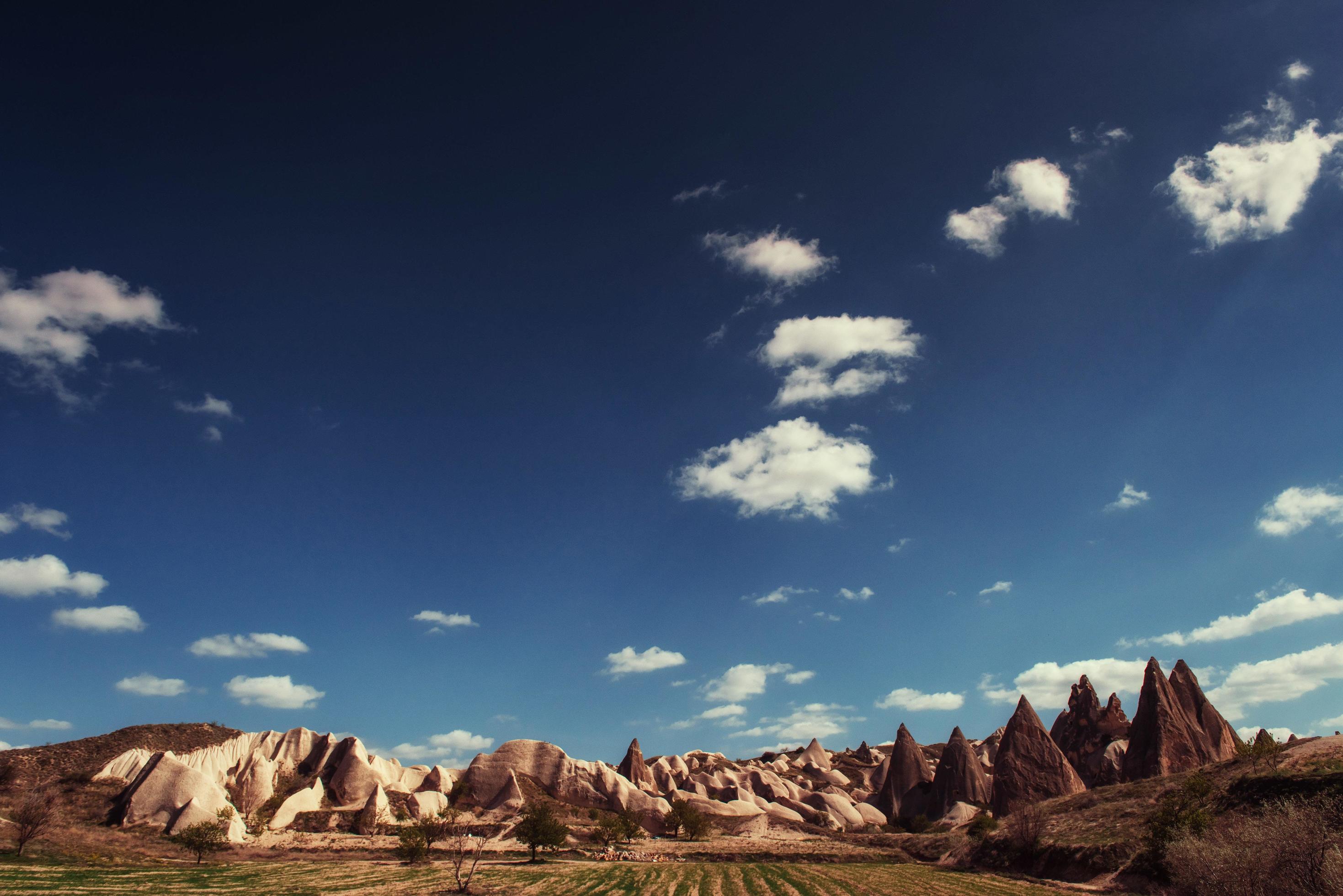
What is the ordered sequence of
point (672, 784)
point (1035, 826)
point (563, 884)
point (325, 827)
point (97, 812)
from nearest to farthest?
point (563, 884) → point (1035, 826) → point (97, 812) → point (325, 827) → point (672, 784)

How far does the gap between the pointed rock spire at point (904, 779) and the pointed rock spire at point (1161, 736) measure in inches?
1210

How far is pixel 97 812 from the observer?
65.5 metres

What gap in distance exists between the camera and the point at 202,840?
50.8 meters

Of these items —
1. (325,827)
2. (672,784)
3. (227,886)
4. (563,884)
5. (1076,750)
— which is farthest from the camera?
(672,784)

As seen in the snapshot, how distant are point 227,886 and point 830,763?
387 feet

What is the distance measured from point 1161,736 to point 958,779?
2662 cm

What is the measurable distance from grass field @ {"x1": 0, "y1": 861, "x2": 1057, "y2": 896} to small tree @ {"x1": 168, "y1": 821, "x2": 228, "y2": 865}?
2.90 meters

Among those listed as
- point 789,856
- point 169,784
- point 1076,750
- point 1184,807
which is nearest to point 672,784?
point 789,856

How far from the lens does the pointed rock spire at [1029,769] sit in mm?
73500

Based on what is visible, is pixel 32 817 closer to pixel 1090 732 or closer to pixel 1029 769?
pixel 1029 769

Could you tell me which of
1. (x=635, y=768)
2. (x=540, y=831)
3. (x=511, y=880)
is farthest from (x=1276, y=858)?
(x=635, y=768)

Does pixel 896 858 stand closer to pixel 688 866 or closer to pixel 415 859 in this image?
pixel 688 866

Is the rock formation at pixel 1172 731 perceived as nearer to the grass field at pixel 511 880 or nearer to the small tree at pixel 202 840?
the grass field at pixel 511 880

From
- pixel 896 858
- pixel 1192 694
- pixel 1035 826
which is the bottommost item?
pixel 896 858
